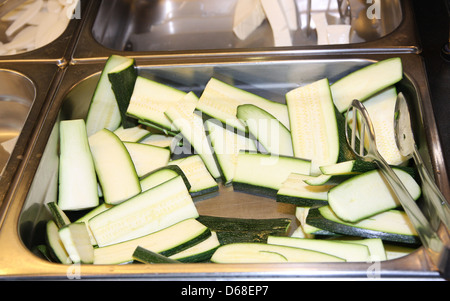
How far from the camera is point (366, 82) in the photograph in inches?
58.5

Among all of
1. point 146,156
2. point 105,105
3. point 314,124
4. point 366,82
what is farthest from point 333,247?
point 105,105

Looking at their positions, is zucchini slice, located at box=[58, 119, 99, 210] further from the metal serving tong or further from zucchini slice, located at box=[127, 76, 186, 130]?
the metal serving tong

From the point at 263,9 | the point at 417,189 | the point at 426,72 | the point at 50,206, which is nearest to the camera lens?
the point at 417,189

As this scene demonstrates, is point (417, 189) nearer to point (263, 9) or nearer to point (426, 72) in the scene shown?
point (426, 72)

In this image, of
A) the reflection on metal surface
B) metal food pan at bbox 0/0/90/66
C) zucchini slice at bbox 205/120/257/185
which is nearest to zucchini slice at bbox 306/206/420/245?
zucchini slice at bbox 205/120/257/185

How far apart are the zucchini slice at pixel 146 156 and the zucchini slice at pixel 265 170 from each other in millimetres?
251

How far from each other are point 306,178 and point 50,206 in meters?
0.74

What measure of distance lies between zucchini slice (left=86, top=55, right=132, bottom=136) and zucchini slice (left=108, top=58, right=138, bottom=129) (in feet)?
0.07

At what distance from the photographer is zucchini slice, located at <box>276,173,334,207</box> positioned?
134cm

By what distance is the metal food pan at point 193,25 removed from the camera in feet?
6.19

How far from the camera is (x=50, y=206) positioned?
1.35 meters
